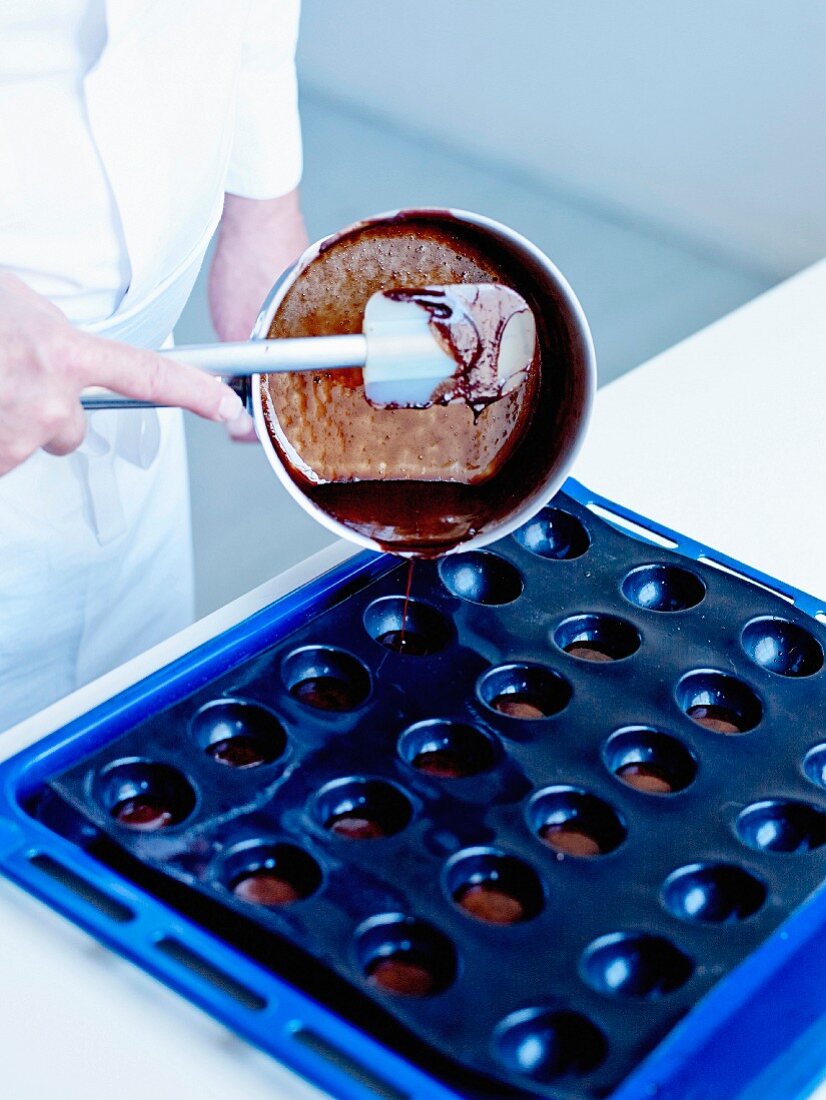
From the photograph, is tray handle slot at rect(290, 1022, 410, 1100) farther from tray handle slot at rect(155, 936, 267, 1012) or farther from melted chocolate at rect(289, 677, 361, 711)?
melted chocolate at rect(289, 677, 361, 711)

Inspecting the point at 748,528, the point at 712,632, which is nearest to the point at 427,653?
the point at 712,632

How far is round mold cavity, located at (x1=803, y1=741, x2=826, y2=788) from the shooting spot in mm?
721

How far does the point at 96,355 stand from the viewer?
65 cm

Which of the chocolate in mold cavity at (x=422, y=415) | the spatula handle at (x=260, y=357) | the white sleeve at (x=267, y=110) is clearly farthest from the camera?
→ the white sleeve at (x=267, y=110)

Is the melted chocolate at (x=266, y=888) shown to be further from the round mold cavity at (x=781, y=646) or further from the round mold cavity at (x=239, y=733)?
the round mold cavity at (x=781, y=646)

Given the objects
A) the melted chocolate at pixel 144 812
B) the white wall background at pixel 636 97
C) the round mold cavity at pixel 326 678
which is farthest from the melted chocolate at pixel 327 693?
the white wall background at pixel 636 97

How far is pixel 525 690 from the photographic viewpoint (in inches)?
30.6

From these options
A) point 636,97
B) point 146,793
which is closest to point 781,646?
point 146,793

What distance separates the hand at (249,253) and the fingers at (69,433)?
45 centimetres

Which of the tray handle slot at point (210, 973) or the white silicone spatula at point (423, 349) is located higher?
the white silicone spatula at point (423, 349)

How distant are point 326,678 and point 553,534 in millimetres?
202

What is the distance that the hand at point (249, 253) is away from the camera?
3.70ft

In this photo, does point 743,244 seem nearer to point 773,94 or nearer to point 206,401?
Answer: point 773,94

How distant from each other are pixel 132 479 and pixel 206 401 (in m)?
0.39
